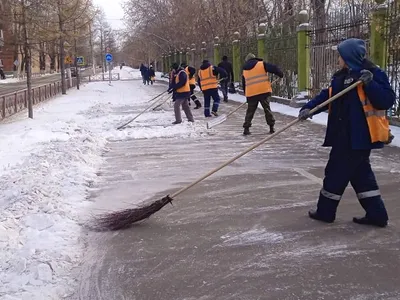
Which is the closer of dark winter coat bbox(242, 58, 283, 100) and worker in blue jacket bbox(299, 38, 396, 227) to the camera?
worker in blue jacket bbox(299, 38, 396, 227)

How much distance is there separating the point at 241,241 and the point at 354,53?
190cm

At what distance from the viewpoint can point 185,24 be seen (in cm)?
3888

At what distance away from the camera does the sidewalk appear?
353cm

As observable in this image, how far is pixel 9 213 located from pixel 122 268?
170 cm

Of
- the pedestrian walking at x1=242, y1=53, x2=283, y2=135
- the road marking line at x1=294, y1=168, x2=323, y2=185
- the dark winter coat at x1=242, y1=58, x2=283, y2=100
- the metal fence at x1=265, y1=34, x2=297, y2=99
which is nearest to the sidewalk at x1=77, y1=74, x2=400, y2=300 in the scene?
the road marking line at x1=294, y1=168, x2=323, y2=185

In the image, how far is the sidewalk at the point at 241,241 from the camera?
3525 millimetres

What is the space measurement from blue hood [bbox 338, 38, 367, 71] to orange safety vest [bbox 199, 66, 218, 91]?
34.0 ft

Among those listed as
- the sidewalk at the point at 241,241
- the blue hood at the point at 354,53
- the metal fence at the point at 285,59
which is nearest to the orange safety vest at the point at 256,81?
the sidewalk at the point at 241,241

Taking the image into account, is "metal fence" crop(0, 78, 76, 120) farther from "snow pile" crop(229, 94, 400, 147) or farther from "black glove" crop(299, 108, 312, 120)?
"black glove" crop(299, 108, 312, 120)

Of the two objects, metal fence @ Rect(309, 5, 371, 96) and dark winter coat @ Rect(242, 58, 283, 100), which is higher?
metal fence @ Rect(309, 5, 371, 96)

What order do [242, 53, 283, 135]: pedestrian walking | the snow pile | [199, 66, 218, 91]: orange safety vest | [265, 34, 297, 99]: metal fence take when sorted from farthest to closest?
[265, 34, 297, 99]: metal fence < [199, 66, 218, 91]: orange safety vest < [242, 53, 283, 135]: pedestrian walking < the snow pile

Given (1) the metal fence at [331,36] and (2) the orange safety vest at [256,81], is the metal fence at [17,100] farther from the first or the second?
(1) the metal fence at [331,36]

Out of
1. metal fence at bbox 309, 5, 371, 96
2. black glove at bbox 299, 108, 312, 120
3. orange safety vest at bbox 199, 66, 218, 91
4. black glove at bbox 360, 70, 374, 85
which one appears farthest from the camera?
orange safety vest at bbox 199, 66, 218, 91

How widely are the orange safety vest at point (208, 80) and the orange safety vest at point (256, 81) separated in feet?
14.2
